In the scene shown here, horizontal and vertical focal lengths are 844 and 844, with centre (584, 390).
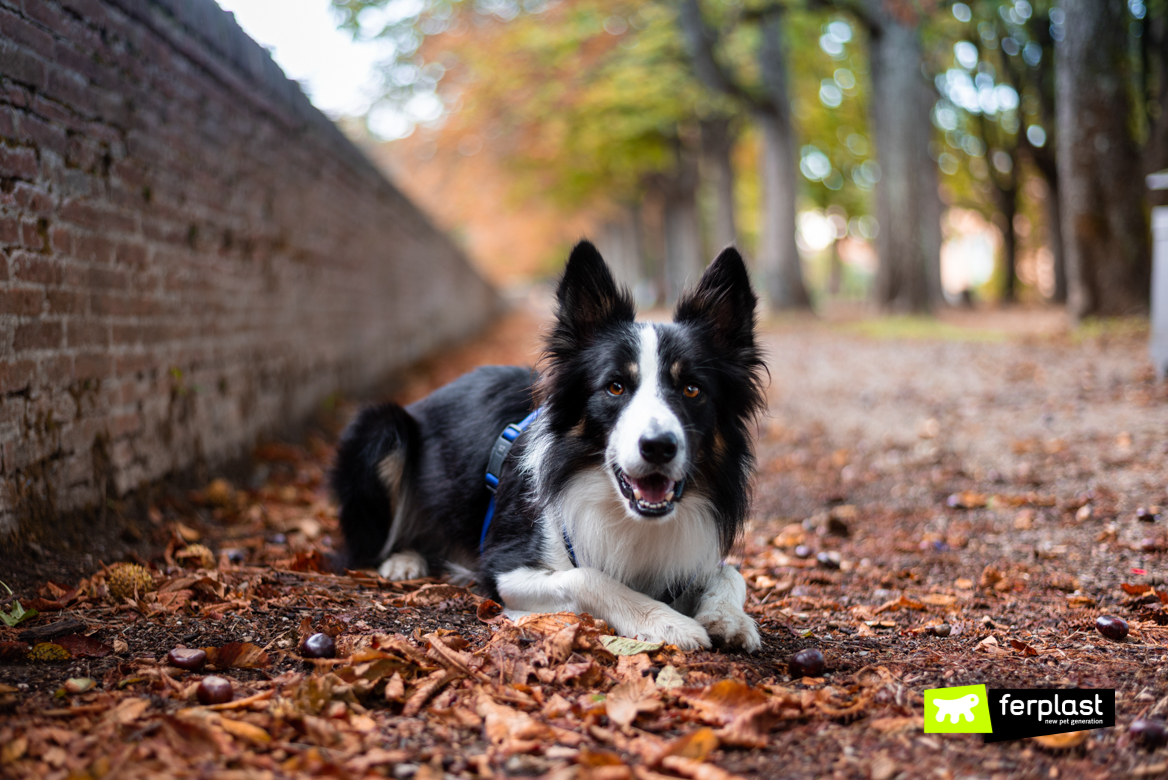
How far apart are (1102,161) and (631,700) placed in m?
10.7

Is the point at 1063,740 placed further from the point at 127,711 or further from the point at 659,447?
the point at 127,711

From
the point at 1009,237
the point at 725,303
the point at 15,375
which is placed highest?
the point at 1009,237

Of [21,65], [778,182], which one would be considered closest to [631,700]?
[21,65]

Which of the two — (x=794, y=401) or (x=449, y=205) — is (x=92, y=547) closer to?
(x=794, y=401)

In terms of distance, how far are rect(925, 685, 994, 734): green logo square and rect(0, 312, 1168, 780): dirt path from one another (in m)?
0.05

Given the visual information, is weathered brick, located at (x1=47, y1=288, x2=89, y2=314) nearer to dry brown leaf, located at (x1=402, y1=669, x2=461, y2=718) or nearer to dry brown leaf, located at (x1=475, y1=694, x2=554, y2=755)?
dry brown leaf, located at (x1=402, y1=669, x2=461, y2=718)

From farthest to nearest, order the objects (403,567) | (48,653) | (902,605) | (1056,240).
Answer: (1056,240)
(403,567)
(902,605)
(48,653)

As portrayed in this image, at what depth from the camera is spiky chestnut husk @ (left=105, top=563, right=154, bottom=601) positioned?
134 inches

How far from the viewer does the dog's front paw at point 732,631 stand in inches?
123

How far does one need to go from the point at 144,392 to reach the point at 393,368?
25.0 feet

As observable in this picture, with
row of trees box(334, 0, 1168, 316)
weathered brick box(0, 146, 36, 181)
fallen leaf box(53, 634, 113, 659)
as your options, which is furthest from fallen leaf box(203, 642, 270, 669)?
row of trees box(334, 0, 1168, 316)

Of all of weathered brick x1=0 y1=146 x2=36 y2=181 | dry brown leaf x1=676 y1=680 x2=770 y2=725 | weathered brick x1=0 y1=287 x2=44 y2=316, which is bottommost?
dry brown leaf x1=676 y1=680 x2=770 y2=725

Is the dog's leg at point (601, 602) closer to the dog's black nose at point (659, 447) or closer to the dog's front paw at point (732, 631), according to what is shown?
the dog's front paw at point (732, 631)

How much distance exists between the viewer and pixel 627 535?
340 centimetres
